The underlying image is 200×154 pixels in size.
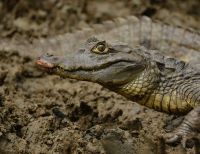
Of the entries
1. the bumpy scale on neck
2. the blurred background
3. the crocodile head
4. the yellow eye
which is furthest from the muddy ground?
the yellow eye

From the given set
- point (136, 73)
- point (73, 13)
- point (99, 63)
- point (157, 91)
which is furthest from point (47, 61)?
point (73, 13)

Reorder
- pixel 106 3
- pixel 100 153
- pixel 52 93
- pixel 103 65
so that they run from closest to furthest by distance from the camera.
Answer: pixel 100 153, pixel 103 65, pixel 52 93, pixel 106 3

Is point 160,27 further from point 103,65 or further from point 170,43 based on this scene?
point 103,65

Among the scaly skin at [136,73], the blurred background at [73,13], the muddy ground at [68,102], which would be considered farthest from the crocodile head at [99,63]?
the blurred background at [73,13]

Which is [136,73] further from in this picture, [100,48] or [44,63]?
[44,63]

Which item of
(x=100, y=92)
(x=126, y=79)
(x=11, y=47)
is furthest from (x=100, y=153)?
(x=11, y=47)

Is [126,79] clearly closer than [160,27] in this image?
Yes

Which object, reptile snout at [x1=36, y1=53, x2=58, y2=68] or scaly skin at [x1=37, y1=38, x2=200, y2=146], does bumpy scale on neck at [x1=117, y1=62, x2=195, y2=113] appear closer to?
scaly skin at [x1=37, y1=38, x2=200, y2=146]
